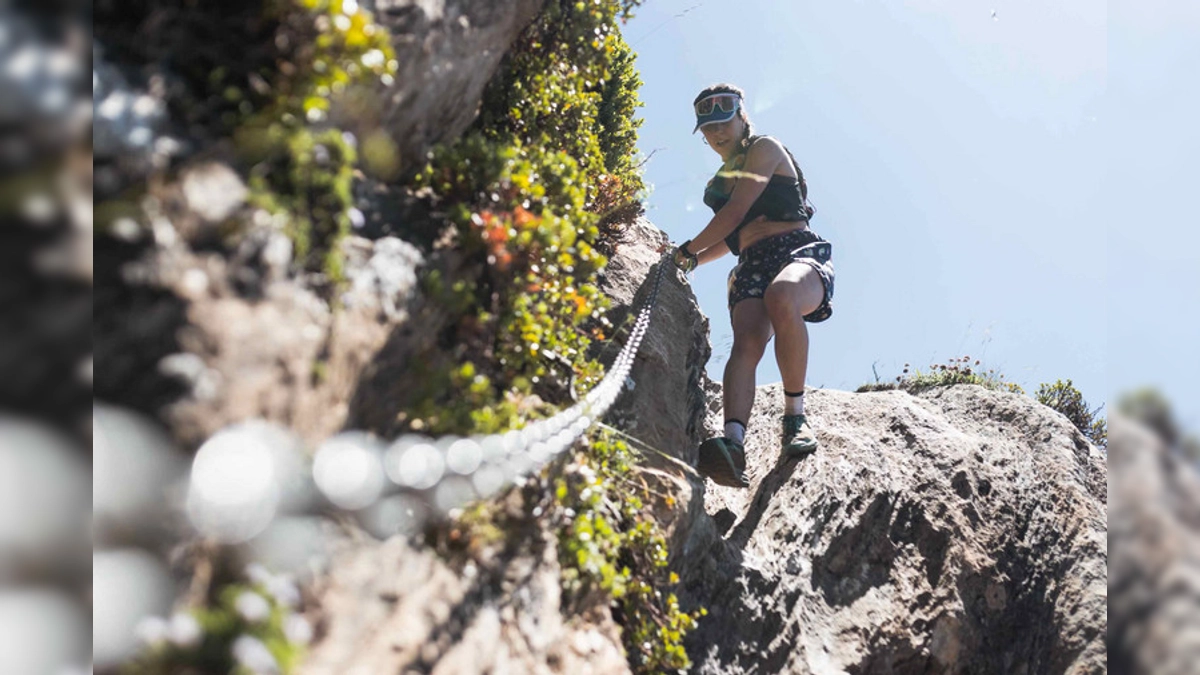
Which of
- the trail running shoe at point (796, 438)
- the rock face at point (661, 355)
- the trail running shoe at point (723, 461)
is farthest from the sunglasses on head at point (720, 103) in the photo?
the trail running shoe at point (723, 461)

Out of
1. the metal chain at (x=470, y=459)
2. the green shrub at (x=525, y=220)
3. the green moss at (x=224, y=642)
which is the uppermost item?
the green shrub at (x=525, y=220)

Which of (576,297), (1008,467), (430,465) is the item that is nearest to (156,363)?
(430,465)

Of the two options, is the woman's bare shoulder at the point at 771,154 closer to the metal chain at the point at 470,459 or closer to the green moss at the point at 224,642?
the metal chain at the point at 470,459

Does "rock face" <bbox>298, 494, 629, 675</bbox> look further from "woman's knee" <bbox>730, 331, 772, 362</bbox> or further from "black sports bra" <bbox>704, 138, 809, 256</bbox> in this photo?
"black sports bra" <bbox>704, 138, 809, 256</bbox>

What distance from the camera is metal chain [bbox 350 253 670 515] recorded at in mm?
1856

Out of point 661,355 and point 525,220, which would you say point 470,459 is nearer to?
point 525,220

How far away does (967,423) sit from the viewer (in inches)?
254

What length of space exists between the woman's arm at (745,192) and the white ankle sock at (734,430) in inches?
50.9

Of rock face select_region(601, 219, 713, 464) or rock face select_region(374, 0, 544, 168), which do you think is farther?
rock face select_region(601, 219, 713, 464)

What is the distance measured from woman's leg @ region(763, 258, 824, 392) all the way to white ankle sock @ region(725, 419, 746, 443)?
0.50 metres

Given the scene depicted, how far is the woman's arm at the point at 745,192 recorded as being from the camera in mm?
4902

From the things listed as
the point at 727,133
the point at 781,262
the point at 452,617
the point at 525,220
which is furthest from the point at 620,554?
the point at 727,133

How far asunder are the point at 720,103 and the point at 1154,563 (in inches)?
191

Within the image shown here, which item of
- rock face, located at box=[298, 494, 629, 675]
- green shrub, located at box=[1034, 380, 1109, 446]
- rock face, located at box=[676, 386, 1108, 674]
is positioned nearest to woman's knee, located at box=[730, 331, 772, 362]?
rock face, located at box=[676, 386, 1108, 674]
